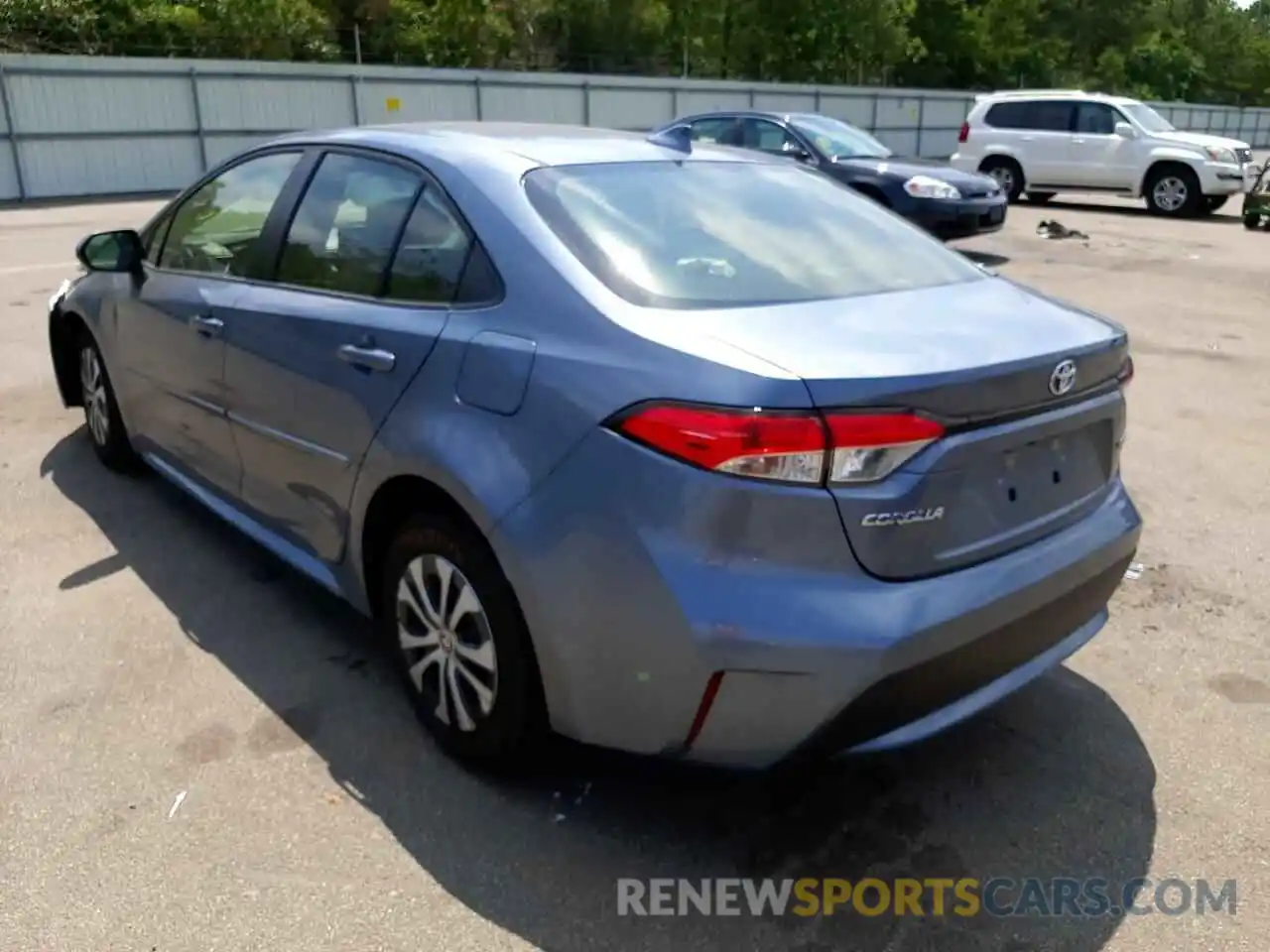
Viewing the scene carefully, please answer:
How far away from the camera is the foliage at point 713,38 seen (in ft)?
90.6

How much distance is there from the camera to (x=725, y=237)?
3002mm

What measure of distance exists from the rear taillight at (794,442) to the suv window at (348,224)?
1308 millimetres

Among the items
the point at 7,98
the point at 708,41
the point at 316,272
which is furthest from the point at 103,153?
the point at 708,41

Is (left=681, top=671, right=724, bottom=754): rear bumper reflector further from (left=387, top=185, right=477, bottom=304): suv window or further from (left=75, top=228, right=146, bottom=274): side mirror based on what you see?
(left=75, top=228, right=146, bottom=274): side mirror

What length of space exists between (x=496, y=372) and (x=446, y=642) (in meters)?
0.75

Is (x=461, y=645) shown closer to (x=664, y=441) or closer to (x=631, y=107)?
(x=664, y=441)

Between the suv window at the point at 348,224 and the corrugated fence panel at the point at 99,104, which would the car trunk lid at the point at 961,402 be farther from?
the corrugated fence panel at the point at 99,104

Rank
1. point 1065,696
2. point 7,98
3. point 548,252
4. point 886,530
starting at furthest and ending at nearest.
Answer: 1. point 7,98
2. point 1065,696
3. point 548,252
4. point 886,530

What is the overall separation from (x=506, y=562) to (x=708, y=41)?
147ft

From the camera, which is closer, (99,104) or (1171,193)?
(1171,193)

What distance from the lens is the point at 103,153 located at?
63.5 feet

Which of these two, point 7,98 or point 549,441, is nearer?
point 549,441

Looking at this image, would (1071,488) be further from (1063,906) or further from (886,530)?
(1063,906)

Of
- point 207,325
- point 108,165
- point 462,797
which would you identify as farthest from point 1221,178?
point 108,165
